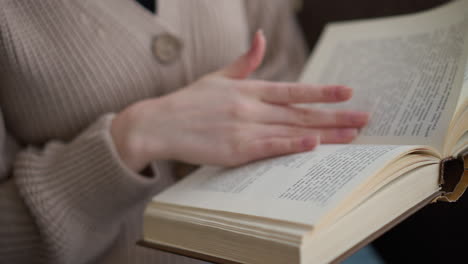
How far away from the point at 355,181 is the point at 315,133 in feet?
0.55

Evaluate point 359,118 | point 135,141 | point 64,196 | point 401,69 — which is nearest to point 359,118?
point 359,118

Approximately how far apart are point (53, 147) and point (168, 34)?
0.76 ft

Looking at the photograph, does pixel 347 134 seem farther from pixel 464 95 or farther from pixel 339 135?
pixel 464 95

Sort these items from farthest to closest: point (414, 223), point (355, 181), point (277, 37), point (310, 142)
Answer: point (277, 37) < point (414, 223) < point (310, 142) < point (355, 181)

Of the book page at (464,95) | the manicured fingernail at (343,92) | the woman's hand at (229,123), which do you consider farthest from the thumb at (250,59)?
the book page at (464,95)

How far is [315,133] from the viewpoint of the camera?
1.74 feet

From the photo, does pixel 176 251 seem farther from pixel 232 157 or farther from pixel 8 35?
pixel 8 35

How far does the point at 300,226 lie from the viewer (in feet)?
1.13

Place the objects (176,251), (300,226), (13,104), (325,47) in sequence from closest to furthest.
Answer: (300,226), (176,251), (13,104), (325,47)

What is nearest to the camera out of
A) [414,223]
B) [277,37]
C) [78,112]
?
[78,112]

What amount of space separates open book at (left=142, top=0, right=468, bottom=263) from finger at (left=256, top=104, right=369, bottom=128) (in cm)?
2

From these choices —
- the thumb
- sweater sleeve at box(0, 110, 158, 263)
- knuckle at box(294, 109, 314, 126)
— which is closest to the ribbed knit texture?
sweater sleeve at box(0, 110, 158, 263)

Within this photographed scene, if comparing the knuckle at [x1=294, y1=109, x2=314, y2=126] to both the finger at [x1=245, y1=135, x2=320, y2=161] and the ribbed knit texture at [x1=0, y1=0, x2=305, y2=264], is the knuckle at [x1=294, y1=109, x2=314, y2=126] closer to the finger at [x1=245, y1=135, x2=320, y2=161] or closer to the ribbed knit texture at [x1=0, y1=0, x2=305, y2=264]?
the finger at [x1=245, y1=135, x2=320, y2=161]

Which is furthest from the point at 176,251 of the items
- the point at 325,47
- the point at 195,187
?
the point at 325,47
